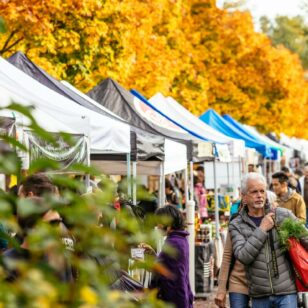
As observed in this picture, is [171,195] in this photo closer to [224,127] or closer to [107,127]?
[224,127]

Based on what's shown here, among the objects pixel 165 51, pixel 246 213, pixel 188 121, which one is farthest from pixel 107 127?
pixel 165 51

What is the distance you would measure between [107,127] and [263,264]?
366 centimetres

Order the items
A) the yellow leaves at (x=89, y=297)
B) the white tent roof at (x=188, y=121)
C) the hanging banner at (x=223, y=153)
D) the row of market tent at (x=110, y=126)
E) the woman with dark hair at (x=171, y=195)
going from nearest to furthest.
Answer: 1. the yellow leaves at (x=89, y=297)
2. the row of market tent at (x=110, y=126)
3. the hanging banner at (x=223, y=153)
4. the white tent roof at (x=188, y=121)
5. the woman with dark hair at (x=171, y=195)

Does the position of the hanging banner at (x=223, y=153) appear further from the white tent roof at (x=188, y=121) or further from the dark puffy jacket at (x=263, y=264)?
the dark puffy jacket at (x=263, y=264)

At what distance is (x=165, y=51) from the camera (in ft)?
101

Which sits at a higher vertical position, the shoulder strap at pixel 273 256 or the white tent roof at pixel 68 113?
the white tent roof at pixel 68 113

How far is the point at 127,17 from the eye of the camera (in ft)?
71.3

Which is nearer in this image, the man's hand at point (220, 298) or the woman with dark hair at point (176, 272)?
the man's hand at point (220, 298)

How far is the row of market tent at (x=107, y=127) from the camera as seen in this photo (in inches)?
357

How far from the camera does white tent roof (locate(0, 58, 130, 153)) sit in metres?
9.99

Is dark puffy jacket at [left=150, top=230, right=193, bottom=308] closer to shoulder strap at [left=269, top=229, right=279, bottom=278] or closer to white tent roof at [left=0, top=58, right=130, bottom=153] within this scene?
shoulder strap at [left=269, top=229, right=279, bottom=278]

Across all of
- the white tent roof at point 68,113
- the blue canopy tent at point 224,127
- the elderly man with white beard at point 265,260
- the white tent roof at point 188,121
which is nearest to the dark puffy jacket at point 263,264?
the elderly man with white beard at point 265,260

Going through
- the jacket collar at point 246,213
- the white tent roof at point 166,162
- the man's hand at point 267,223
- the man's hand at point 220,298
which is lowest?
the man's hand at point 220,298

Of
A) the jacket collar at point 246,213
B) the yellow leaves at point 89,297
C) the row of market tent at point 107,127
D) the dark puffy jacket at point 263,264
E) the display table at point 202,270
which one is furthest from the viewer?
the display table at point 202,270
